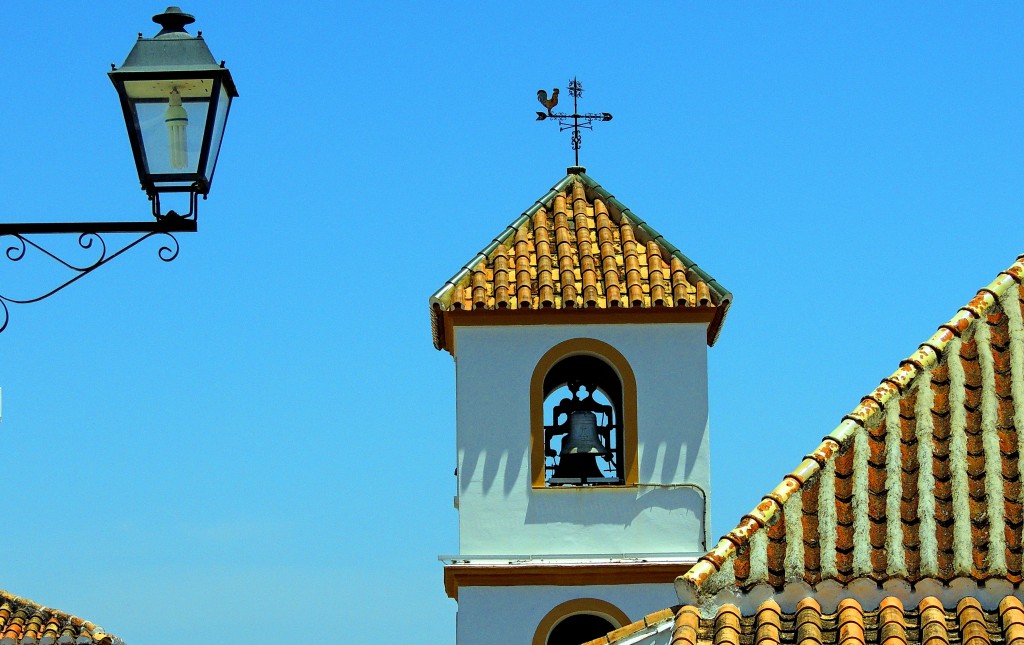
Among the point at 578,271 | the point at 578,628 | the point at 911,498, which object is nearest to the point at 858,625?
the point at 911,498

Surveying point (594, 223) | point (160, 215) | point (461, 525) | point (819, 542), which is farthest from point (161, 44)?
point (594, 223)

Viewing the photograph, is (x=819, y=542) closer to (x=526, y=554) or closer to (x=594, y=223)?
(x=526, y=554)

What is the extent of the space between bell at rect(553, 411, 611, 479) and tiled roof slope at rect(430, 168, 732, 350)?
0.93m

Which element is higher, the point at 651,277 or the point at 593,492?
the point at 651,277

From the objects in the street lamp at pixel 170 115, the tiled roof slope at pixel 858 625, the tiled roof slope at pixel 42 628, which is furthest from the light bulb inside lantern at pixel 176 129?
the tiled roof slope at pixel 42 628

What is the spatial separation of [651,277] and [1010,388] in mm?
6119

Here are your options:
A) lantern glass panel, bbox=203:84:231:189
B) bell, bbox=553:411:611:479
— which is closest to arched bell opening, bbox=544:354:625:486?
bell, bbox=553:411:611:479

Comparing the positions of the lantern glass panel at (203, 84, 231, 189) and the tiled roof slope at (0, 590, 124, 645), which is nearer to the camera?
the lantern glass panel at (203, 84, 231, 189)

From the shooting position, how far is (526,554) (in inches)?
605

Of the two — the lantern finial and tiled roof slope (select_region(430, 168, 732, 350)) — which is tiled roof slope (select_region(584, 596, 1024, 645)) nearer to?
the lantern finial

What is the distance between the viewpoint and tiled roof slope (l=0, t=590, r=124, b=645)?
1858 cm

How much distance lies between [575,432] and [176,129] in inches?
364

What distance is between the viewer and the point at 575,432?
619 inches

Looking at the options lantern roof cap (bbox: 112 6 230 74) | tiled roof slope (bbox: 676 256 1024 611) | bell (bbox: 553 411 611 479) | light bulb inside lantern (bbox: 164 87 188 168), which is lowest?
tiled roof slope (bbox: 676 256 1024 611)
